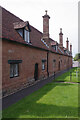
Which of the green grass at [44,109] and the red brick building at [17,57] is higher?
the red brick building at [17,57]

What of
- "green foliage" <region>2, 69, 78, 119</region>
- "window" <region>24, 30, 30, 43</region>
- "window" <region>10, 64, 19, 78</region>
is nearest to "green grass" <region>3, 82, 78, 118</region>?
"green foliage" <region>2, 69, 78, 119</region>

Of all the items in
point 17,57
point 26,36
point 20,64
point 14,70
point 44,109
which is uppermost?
point 26,36

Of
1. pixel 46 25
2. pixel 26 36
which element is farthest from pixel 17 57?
pixel 46 25

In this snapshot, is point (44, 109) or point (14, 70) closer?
point (44, 109)

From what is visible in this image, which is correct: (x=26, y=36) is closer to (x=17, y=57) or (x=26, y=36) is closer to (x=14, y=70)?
(x=17, y=57)

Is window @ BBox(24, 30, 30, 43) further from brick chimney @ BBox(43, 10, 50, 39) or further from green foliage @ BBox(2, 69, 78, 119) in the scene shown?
brick chimney @ BBox(43, 10, 50, 39)

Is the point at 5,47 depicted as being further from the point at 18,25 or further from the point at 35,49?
the point at 35,49

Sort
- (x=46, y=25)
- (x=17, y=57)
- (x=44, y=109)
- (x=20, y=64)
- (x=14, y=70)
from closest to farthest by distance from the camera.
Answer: (x=44, y=109)
(x=14, y=70)
(x=17, y=57)
(x=20, y=64)
(x=46, y=25)

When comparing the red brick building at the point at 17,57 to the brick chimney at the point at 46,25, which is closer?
the red brick building at the point at 17,57

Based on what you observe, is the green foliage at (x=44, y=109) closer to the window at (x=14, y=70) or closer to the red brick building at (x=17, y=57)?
the red brick building at (x=17, y=57)

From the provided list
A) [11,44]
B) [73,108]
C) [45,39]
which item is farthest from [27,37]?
[73,108]

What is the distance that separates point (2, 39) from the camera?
25.9 feet

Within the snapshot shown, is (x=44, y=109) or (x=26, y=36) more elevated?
(x=26, y=36)

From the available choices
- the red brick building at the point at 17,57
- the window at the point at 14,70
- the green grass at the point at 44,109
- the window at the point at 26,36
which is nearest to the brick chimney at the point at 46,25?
the red brick building at the point at 17,57
